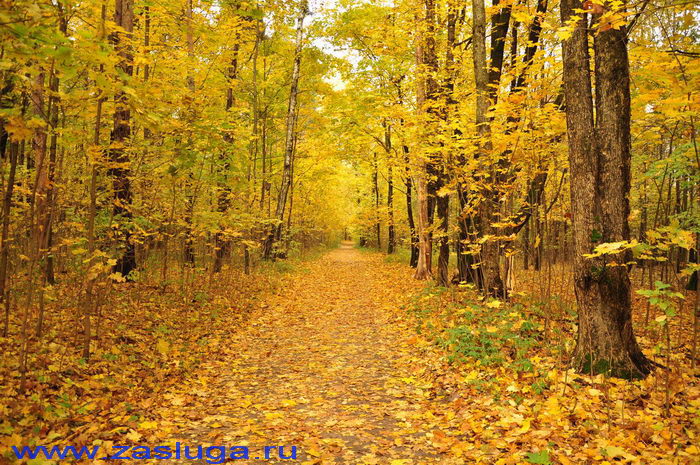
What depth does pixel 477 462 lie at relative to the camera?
3.77 meters

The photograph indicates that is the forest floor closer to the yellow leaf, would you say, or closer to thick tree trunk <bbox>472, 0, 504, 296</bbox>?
the yellow leaf

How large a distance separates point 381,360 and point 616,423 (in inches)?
148

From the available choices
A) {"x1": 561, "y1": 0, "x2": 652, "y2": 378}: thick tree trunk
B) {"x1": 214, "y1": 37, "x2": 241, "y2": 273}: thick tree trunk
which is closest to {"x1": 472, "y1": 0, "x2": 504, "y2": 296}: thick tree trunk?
{"x1": 561, "y1": 0, "x2": 652, "y2": 378}: thick tree trunk

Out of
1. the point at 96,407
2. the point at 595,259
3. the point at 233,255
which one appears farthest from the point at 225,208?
the point at 595,259

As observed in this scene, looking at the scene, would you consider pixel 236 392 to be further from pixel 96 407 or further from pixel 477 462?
pixel 477 462

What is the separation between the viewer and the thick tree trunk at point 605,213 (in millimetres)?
4957

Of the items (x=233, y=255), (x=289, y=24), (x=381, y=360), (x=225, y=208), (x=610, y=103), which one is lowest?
(x=381, y=360)

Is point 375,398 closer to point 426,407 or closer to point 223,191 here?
point 426,407

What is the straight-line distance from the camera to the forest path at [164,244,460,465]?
4.27m

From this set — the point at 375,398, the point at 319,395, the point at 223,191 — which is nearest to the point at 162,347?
the point at 319,395

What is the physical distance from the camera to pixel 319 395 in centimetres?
559

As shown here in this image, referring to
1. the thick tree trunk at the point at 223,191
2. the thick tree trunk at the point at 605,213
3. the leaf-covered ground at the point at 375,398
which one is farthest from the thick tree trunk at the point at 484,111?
the thick tree trunk at the point at 223,191

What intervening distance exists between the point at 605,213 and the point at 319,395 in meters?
4.56

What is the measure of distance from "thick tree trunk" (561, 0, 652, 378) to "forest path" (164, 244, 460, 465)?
7.57ft
